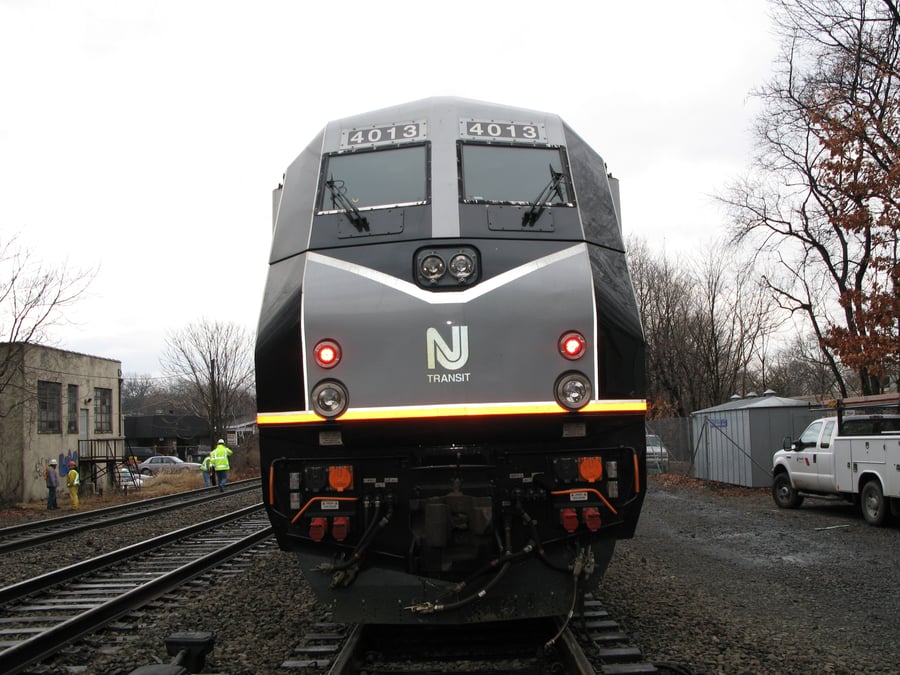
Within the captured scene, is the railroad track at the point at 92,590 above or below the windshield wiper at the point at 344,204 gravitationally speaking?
below

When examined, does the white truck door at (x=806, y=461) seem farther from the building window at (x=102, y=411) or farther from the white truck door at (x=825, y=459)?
the building window at (x=102, y=411)

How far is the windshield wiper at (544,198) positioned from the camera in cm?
475

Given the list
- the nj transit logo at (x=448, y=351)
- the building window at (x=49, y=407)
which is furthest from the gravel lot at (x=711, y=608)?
the building window at (x=49, y=407)

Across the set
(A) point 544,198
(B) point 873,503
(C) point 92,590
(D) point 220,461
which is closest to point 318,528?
(A) point 544,198

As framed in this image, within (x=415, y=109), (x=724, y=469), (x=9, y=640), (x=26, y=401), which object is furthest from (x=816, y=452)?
(x=26, y=401)

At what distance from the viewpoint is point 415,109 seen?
5.34 metres

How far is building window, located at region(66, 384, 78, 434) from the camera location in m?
32.2

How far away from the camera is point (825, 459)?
45.2 feet

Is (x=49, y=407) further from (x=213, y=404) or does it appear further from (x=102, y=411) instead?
(x=213, y=404)

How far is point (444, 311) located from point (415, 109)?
183 cm

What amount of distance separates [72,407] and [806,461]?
30.3 metres

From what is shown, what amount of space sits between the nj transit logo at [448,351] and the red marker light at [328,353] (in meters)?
0.54

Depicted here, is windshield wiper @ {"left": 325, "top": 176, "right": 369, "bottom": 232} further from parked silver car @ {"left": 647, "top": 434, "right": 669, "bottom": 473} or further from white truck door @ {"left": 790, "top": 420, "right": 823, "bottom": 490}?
parked silver car @ {"left": 647, "top": 434, "right": 669, "bottom": 473}

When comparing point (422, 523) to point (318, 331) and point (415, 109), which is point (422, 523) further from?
point (415, 109)
